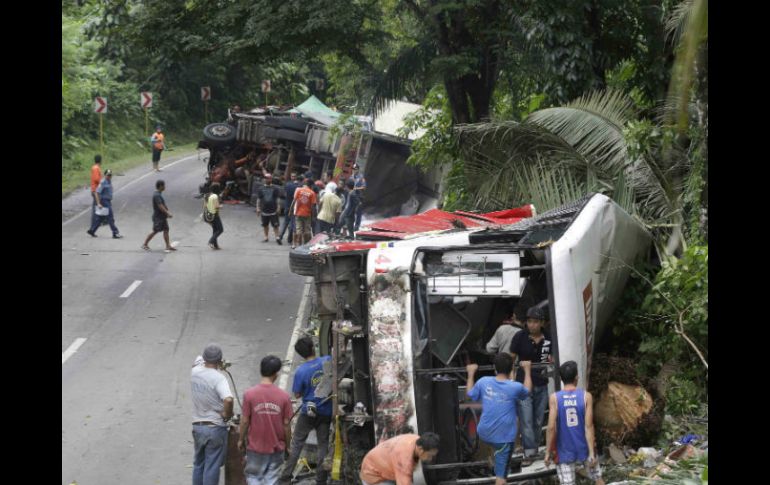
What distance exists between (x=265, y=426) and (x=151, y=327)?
801 cm

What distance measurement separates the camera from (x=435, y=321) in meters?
11.1

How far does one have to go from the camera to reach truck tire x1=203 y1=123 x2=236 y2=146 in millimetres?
30812

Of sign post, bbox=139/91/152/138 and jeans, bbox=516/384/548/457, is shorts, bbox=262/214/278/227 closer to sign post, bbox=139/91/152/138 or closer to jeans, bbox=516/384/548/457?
jeans, bbox=516/384/548/457

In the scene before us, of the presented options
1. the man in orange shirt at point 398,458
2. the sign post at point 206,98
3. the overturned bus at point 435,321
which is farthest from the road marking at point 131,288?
the sign post at point 206,98

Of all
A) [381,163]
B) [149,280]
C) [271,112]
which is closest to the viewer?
[149,280]

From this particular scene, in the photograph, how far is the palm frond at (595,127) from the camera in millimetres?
15281

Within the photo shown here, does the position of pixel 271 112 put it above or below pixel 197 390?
above

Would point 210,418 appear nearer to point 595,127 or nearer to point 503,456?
point 503,456

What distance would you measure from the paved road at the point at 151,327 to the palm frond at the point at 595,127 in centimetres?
514

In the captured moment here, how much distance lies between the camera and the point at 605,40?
18.7 m
